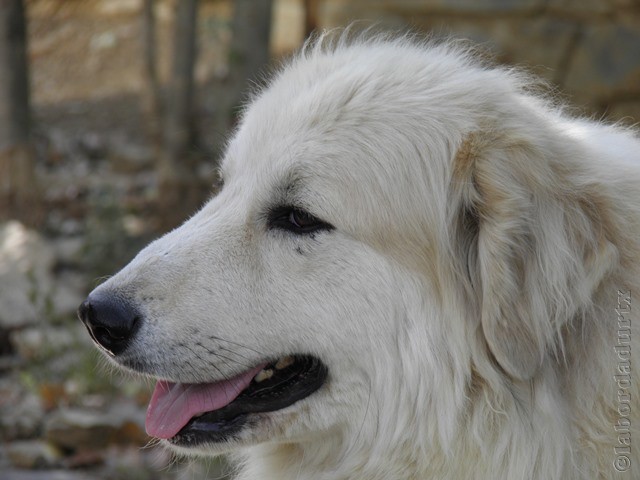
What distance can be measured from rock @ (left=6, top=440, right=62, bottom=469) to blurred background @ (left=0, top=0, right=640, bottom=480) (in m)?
0.01

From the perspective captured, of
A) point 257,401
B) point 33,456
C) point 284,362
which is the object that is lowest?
point 33,456

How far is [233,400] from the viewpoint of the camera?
3.00 m

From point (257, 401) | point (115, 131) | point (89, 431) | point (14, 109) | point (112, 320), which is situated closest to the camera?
point (112, 320)

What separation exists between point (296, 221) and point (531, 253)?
775 millimetres

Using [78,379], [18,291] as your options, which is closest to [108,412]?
[78,379]

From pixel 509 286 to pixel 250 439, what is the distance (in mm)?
984

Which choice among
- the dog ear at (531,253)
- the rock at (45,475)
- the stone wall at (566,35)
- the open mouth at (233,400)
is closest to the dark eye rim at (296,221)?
the open mouth at (233,400)

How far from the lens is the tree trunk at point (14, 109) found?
7316mm

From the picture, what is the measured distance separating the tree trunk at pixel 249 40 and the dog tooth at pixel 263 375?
4957 mm

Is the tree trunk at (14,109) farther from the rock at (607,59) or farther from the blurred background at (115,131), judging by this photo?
the rock at (607,59)

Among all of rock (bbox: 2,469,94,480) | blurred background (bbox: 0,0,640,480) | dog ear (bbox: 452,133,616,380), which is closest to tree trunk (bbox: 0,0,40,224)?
blurred background (bbox: 0,0,640,480)

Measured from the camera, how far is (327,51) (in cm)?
357

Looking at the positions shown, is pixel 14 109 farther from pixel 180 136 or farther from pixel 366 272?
pixel 366 272

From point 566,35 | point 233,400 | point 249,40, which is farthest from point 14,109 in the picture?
point 566,35
